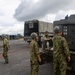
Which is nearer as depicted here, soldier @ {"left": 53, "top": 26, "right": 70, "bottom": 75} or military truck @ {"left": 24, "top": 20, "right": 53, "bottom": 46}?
soldier @ {"left": 53, "top": 26, "right": 70, "bottom": 75}

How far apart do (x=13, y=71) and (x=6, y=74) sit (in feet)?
2.09

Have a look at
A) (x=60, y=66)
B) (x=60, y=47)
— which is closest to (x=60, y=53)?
(x=60, y=47)

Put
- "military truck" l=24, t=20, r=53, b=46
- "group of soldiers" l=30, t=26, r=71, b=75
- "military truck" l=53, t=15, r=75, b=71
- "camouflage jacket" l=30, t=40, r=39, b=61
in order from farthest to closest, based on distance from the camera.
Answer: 1. "military truck" l=24, t=20, r=53, b=46
2. "military truck" l=53, t=15, r=75, b=71
3. "camouflage jacket" l=30, t=40, r=39, b=61
4. "group of soldiers" l=30, t=26, r=71, b=75

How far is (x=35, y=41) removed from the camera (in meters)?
7.80

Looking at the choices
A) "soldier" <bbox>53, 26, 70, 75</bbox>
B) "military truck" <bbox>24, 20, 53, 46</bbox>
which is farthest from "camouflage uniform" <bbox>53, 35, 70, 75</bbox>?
"military truck" <bbox>24, 20, 53, 46</bbox>

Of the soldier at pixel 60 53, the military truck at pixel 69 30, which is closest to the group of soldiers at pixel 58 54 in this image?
the soldier at pixel 60 53

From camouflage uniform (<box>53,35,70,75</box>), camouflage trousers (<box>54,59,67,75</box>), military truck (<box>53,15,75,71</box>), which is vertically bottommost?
camouflage trousers (<box>54,59,67,75</box>)

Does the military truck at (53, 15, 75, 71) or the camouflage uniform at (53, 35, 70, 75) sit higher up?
the military truck at (53, 15, 75, 71)

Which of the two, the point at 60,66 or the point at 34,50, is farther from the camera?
the point at 34,50

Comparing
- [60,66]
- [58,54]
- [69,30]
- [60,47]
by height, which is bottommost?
[60,66]

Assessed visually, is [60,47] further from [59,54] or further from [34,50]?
[34,50]

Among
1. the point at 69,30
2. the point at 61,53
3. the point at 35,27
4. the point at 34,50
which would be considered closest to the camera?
the point at 61,53

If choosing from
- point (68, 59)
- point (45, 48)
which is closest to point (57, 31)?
point (68, 59)

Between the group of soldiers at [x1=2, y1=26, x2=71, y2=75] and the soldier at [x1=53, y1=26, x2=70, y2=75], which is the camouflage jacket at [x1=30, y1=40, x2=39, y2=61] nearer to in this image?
the group of soldiers at [x1=2, y1=26, x2=71, y2=75]
